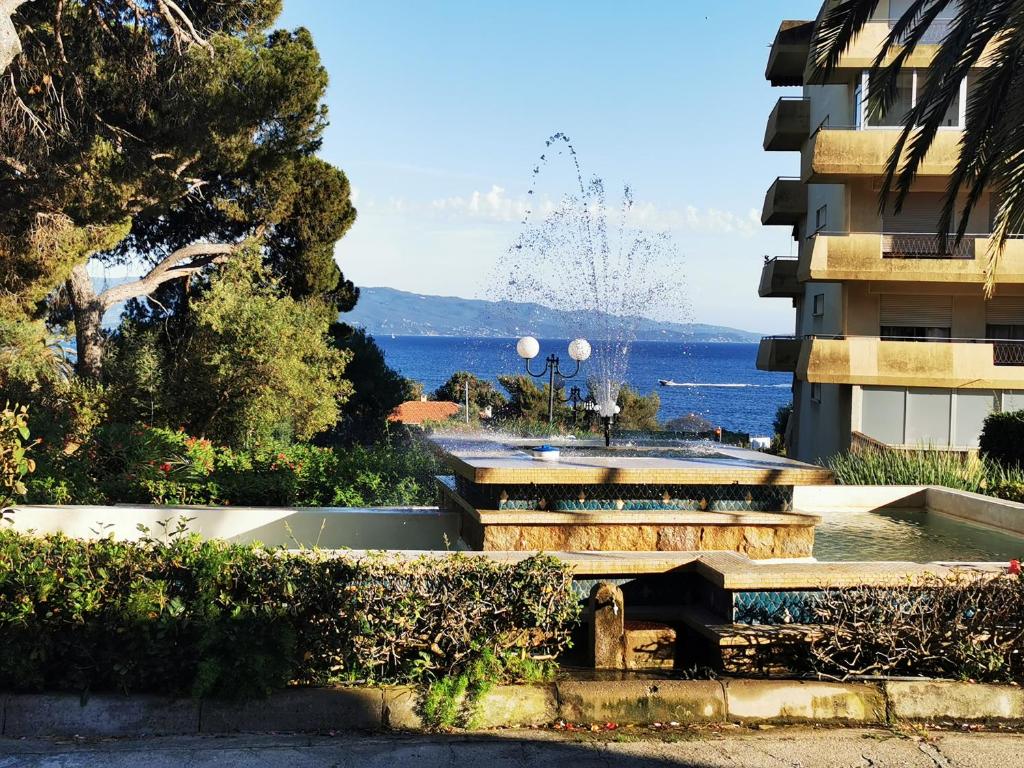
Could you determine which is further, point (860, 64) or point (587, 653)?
point (860, 64)

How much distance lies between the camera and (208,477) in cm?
1045

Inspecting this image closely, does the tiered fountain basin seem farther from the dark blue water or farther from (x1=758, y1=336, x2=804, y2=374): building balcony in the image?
the dark blue water

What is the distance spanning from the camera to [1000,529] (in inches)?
358

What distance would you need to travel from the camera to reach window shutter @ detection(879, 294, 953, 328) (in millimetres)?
21391

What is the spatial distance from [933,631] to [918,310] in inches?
672

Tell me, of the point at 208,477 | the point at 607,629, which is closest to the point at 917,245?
the point at 208,477

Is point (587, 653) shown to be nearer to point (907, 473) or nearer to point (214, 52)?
point (907, 473)

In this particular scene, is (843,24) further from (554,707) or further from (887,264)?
(887,264)

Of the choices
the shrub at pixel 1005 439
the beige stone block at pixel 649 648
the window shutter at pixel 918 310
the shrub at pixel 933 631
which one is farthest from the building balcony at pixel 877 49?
the beige stone block at pixel 649 648

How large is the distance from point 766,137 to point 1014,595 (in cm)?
2224

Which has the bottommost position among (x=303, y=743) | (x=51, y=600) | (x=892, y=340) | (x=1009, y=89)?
(x=303, y=743)

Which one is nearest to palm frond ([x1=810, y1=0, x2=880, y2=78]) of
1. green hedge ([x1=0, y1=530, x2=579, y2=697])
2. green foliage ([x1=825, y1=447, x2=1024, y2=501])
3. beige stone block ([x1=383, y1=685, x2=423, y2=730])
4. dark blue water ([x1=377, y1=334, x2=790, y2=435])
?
green foliage ([x1=825, y1=447, x2=1024, y2=501])

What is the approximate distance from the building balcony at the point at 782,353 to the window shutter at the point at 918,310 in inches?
99.2

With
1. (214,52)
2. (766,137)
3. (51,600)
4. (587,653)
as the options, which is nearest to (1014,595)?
(587,653)
